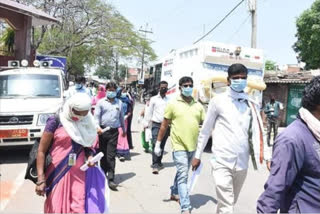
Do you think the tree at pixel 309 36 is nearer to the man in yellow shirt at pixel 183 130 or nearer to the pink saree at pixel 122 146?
the pink saree at pixel 122 146

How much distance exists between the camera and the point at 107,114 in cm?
670

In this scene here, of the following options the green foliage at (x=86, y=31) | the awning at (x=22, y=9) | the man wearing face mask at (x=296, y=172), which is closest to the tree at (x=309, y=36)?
the green foliage at (x=86, y=31)

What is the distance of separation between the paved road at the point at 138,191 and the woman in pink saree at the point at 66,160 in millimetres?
1945

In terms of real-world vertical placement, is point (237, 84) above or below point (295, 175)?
above

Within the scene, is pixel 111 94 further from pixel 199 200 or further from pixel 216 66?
pixel 216 66

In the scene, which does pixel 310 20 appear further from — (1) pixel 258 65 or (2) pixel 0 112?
(2) pixel 0 112

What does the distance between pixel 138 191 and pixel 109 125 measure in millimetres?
1161

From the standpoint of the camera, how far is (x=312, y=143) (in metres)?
2.32

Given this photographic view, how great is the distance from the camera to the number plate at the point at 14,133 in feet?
26.9

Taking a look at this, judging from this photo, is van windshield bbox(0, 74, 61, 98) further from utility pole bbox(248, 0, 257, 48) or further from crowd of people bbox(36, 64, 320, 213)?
A: utility pole bbox(248, 0, 257, 48)

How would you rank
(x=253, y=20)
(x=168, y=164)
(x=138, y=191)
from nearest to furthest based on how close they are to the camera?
(x=138, y=191), (x=168, y=164), (x=253, y=20)

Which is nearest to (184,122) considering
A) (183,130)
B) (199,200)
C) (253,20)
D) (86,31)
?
(183,130)

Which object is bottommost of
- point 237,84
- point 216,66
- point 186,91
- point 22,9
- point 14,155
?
point 14,155

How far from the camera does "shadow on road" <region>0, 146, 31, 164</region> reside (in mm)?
8430
